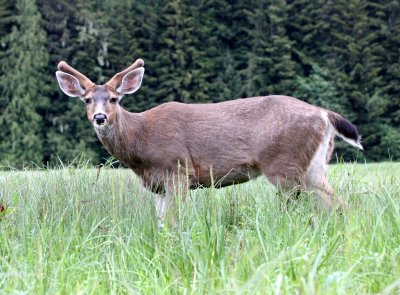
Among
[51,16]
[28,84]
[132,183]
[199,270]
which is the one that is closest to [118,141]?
[132,183]

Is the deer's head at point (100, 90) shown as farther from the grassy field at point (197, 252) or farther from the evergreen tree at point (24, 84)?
the evergreen tree at point (24, 84)

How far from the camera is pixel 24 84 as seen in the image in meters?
33.3

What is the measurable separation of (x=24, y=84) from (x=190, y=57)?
791 cm

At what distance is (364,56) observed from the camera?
35750 mm

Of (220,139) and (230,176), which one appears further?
(220,139)

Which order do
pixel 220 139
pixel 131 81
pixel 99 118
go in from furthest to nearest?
pixel 131 81 < pixel 220 139 < pixel 99 118

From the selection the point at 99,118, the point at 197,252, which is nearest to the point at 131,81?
the point at 99,118

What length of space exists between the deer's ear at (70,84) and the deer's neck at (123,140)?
0.43 metres

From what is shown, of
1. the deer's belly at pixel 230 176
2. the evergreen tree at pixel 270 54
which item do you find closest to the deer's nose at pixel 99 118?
the deer's belly at pixel 230 176

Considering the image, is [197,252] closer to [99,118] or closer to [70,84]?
[99,118]

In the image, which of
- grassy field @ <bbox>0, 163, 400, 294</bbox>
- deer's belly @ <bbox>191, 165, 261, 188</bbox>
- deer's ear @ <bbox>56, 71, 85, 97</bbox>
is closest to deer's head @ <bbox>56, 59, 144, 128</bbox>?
deer's ear @ <bbox>56, 71, 85, 97</bbox>

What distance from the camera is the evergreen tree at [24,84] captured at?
32.3 metres

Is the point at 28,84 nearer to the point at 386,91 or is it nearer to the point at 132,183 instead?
the point at 386,91

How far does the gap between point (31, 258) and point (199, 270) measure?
1.06 m
